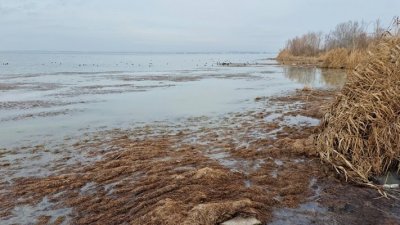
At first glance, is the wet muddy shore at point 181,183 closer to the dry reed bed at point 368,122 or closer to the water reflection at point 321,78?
the dry reed bed at point 368,122

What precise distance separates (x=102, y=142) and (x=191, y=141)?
191 centimetres

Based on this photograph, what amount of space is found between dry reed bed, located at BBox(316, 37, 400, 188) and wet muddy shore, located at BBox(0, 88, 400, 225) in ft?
1.13

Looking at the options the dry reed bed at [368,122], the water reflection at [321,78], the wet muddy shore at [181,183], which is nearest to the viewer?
the wet muddy shore at [181,183]

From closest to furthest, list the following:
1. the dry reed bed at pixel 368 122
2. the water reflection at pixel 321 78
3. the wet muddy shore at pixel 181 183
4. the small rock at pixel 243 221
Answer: the small rock at pixel 243 221 → the wet muddy shore at pixel 181 183 → the dry reed bed at pixel 368 122 → the water reflection at pixel 321 78

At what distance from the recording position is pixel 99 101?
1479 centimetres

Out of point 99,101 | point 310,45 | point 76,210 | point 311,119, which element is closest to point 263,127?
point 311,119

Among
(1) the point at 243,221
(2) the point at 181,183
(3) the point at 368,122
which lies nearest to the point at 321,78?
(3) the point at 368,122

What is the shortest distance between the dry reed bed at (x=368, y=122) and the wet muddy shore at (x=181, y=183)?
0.34m

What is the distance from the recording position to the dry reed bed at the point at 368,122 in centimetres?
577

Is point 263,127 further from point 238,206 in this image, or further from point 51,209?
point 51,209

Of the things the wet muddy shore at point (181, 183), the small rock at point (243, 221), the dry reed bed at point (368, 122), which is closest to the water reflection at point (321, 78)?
the dry reed bed at point (368, 122)

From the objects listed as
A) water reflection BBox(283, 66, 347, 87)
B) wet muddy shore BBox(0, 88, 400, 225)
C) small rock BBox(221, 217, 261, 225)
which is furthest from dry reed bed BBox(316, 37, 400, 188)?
water reflection BBox(283, 66, 347, 87)

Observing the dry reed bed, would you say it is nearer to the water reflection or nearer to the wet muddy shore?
the wet muddy shore

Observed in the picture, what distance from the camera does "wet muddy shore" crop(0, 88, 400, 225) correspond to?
4.34 m
